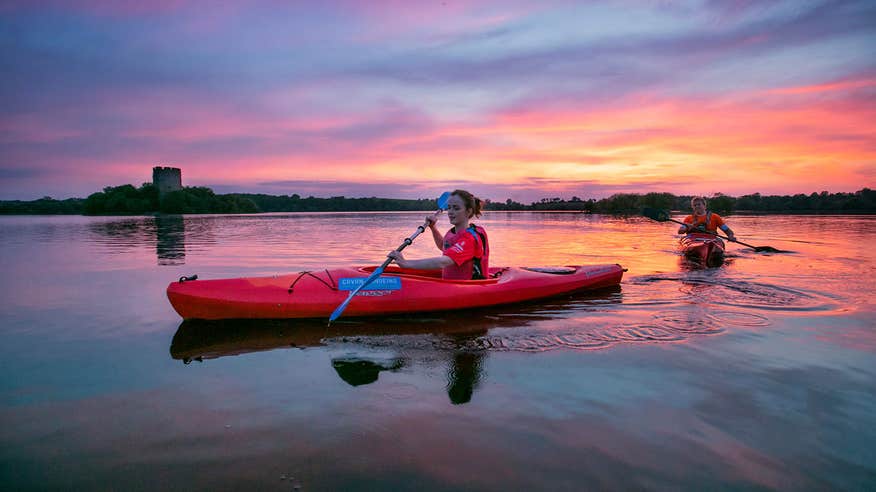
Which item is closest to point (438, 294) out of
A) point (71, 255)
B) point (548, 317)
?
point (548, 317)

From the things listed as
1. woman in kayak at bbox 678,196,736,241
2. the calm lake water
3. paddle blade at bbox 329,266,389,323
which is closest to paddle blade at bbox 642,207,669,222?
woman in kayak at bbox 678,196,736,241

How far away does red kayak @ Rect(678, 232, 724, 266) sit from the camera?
1017cm

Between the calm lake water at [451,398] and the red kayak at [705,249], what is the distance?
14.4ft

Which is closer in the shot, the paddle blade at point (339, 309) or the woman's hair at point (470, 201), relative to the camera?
the paddle blade at point (339, 309)

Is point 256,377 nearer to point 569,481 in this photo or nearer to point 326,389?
point 326,389

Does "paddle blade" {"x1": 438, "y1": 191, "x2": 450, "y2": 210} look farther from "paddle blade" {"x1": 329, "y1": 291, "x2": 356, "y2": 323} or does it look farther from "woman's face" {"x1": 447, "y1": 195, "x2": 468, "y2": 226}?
"paddle blade" {"x1": 329, "y1": 291, "x2": 356, "y2": 323}

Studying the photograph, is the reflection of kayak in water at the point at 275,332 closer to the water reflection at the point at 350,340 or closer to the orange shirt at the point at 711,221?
the water reflection at the point at 350,340

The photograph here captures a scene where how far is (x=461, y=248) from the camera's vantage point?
17.6 ft

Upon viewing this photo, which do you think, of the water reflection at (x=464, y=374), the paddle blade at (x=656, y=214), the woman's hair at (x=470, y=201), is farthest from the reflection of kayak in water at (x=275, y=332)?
the paddle blade at (x=656, y=214)

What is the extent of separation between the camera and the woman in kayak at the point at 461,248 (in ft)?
17.1

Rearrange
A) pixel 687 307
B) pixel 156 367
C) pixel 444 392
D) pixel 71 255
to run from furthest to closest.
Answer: pixel 71 255 → pixel 687 307 → pixel 156 367 → pixel 444 392

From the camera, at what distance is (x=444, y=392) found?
316cm

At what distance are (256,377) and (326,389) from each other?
0.65 m

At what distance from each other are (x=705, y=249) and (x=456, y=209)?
7797 millimetres
